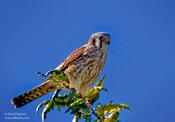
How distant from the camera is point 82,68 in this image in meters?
5.62

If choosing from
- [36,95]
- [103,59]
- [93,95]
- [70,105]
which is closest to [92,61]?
[103,59]

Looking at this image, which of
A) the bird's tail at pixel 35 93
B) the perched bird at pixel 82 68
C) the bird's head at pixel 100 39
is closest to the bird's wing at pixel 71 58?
the perched bird at pixel 82 68

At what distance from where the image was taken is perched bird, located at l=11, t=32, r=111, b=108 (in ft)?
16.7

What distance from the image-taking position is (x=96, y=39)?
6.23 meters

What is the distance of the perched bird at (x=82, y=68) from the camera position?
201 inches

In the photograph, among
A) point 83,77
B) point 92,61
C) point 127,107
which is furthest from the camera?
point 92,61

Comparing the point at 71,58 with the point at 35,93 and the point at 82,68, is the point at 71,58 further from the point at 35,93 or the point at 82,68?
the point at 35,93

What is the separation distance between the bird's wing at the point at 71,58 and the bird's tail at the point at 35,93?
1.23ft

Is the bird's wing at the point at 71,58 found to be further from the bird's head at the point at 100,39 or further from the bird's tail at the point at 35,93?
the bird's tail at the point at 35,93

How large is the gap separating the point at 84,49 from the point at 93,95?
306cm

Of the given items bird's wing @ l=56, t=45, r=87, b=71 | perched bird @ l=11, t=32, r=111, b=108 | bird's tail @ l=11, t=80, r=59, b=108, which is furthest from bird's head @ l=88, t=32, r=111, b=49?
bird's tail @ l=11, t=80, r=59, b=108

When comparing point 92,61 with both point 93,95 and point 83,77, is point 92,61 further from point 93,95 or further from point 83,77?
point 93,95

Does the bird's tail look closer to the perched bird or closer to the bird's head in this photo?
the perched bird

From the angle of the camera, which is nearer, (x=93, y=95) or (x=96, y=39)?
(x=93, y=95)
